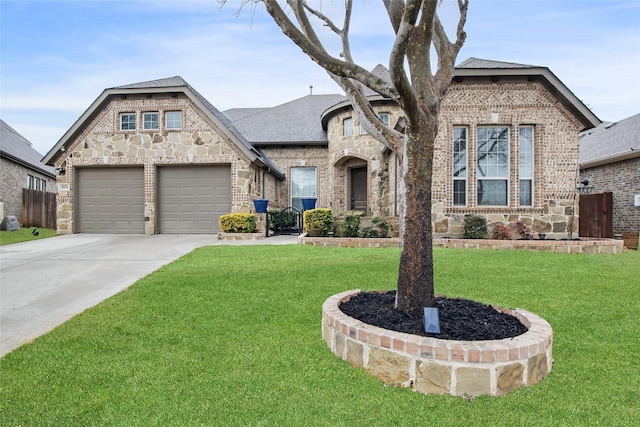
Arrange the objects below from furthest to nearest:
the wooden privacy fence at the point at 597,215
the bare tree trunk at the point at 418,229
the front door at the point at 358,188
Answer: the front door at the point at 358,188
the wooden privacy fence at the point at 597,215
the bare tree trunk at the point at 418,229

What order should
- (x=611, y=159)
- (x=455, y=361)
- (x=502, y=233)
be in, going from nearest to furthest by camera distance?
(x=455, y=361) < (x=502, y=233) < (x=611, y=159)

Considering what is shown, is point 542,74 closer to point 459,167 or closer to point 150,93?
point 459,167

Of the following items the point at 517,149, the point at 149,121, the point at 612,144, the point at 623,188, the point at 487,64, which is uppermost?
the point at 487,64

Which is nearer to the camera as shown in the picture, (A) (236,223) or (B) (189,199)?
(A) (236,223)

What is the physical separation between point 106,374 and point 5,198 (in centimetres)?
1905

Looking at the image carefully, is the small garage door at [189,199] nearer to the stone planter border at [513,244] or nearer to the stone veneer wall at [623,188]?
the stone planter border at [513,244]

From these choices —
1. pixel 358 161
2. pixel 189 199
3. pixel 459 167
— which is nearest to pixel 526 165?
pixel 459 167

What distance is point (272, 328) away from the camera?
360 cm

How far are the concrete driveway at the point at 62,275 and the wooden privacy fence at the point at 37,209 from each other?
914cm

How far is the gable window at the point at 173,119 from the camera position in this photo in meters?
13.2

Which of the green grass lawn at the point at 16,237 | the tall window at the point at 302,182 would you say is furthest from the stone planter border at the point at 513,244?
the green grass lawn at the point at 16,237

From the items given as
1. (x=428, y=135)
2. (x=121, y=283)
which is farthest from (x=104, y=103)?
(x=428, y=135)

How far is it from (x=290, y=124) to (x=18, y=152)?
13559 millimetres

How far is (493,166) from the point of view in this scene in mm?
10625
